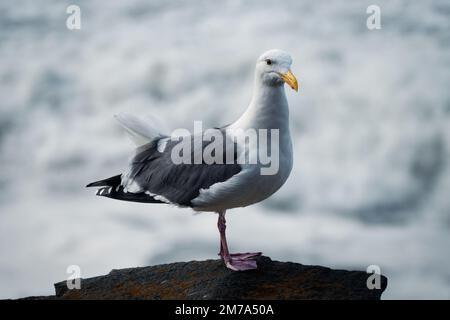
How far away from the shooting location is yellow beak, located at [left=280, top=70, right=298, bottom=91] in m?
5.07

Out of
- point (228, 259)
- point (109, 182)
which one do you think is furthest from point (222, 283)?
point (109, 182)

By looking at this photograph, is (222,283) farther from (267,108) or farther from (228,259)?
(267,108)

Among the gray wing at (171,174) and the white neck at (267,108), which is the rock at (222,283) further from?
the white neck at (267,108)

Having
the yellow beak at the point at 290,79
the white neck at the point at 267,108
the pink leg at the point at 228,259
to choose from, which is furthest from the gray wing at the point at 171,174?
the yellow beak at the point at 290,79

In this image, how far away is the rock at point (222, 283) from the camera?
544cm

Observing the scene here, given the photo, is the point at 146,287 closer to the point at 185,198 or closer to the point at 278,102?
the point at 185,198

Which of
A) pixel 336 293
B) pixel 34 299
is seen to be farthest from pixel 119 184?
pixel 336 293

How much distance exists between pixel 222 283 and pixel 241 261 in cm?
31

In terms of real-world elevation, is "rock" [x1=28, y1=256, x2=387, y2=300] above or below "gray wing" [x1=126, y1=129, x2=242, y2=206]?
below

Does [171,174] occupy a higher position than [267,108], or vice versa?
[267,108]

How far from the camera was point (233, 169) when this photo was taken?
17.3ft

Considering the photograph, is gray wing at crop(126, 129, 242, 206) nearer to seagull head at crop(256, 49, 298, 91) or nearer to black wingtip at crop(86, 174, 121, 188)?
black wingtip at crop(86, 174, 121, 188)

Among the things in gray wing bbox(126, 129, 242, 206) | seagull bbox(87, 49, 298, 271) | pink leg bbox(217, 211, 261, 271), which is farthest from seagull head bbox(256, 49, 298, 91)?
pink leg bbox(217, 211, 261, 271)
